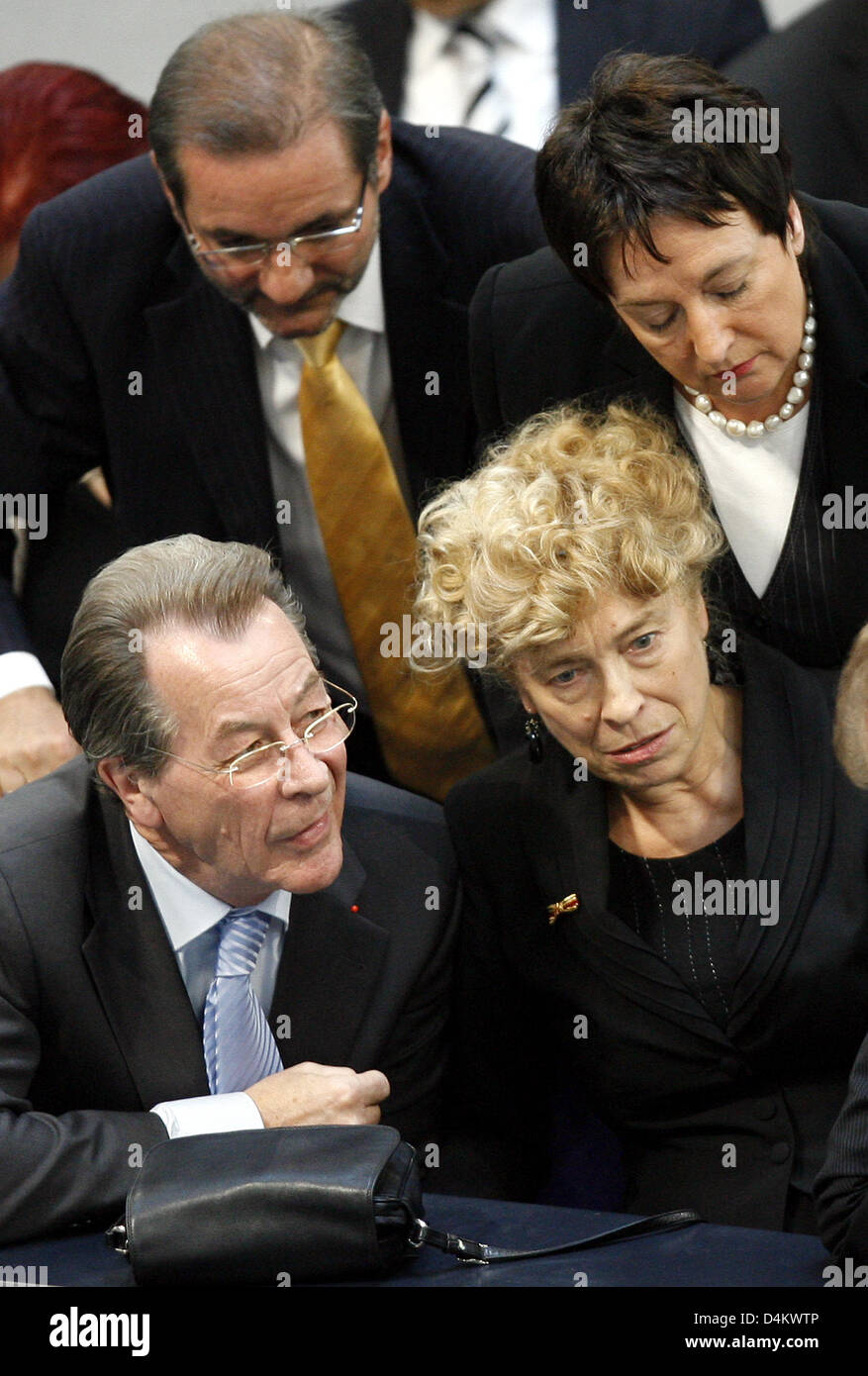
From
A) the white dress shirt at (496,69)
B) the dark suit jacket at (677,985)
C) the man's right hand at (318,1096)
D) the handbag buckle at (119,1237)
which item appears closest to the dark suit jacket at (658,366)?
the dark suit jacket at (677,985)

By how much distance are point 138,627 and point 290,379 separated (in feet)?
2.46

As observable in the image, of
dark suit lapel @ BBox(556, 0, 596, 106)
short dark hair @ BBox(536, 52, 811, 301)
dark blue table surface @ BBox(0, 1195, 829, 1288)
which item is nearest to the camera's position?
dark blue table surface @ BBox(0, 1195, 829, 1288)

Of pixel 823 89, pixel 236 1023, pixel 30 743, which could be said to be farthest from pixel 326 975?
pixel 823 89

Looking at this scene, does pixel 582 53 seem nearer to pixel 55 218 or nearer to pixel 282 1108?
pixel 55 218

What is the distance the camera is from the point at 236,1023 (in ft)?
8.24

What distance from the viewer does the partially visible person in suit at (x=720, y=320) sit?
2449 millimetres

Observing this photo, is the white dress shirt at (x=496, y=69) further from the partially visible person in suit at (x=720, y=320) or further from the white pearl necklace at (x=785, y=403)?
the white pearl necklace at (x=785, y=403)

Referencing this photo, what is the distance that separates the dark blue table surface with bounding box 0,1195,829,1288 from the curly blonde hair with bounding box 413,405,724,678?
74cm

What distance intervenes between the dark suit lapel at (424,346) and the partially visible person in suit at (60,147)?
0.64m

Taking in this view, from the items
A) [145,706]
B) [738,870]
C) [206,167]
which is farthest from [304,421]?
[738,870]

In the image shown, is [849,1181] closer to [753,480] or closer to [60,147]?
[753,480]

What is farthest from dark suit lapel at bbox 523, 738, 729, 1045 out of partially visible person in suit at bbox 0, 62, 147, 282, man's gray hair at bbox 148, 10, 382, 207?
partially visible person in suit at bbox 0, 62, 147, 282

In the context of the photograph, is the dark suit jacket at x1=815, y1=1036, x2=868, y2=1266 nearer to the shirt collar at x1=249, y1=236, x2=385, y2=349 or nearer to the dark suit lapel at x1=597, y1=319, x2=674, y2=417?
the dark suit lapel at x1=597, y1=319, x2=674, y2=417

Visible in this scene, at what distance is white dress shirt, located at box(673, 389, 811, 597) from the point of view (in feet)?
8.80
